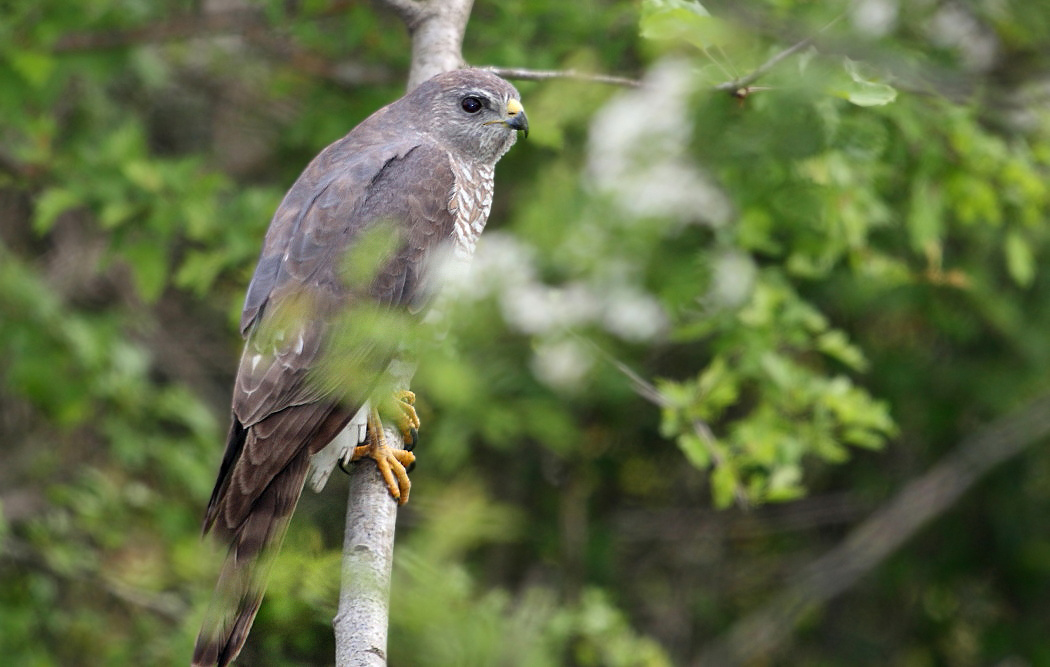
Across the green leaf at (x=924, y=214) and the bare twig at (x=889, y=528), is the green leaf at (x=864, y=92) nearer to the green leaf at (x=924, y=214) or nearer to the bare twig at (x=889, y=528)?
the green leaf at (x=924, y=214)

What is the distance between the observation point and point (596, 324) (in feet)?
11.0

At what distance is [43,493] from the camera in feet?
18.9

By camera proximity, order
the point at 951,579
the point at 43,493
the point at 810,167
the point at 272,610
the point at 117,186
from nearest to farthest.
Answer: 1. the point at 272,610
2. the point at 810,167
3. the point at 117,186
4. the point at 43,493
5. the point at 951,579

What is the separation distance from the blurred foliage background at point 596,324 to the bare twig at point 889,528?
8.3 inches

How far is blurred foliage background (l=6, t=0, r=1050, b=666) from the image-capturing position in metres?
2.32

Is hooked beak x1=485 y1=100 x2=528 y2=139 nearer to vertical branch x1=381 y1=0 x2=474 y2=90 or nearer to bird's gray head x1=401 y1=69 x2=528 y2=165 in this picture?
bird's gray head x1=401 y1=69 x2=528 y2=165

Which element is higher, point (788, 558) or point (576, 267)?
point (576, 267)

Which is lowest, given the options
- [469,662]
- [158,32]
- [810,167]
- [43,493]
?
[469,662]

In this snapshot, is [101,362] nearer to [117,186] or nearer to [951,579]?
[117,186]

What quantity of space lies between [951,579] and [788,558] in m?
0.96

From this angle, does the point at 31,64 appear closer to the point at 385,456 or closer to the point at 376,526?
the point at 385,456

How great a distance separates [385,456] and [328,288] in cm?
49

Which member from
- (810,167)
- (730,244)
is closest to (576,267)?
(730,244)

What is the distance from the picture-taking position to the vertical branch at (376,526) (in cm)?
169
